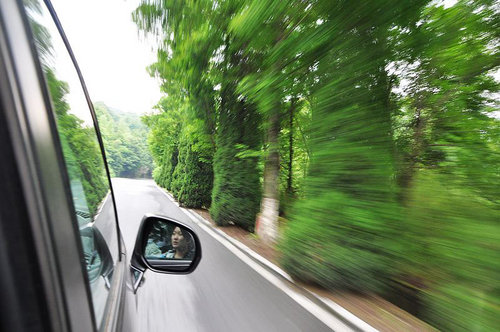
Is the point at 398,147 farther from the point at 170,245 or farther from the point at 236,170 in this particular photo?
the point at 236,170

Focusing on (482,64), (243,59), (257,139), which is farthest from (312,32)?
(257,139)

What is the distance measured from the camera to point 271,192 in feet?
24.6

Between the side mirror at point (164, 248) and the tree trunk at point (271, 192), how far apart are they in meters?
5.48

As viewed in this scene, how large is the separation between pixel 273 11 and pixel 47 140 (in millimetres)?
4353

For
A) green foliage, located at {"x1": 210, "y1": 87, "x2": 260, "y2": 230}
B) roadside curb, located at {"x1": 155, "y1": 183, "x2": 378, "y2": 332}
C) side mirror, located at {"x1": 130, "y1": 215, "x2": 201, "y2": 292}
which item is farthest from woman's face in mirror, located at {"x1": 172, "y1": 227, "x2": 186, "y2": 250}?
green foliage, located at {"x1": 210, "y1": 87, "x2": 260, "y2": 230}

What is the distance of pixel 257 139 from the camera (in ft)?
30.0

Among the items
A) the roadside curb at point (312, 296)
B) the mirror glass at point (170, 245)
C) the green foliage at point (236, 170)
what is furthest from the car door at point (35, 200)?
the green foliage at point (236, 170)

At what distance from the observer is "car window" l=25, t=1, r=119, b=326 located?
662 millimetres

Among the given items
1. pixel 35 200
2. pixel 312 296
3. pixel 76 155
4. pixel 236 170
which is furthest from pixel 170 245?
pixel 236 170

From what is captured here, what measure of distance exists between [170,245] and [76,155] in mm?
1310

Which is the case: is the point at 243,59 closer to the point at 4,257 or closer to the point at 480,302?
the point at 480,302

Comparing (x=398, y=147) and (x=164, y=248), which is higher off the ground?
(x=398, y=147)

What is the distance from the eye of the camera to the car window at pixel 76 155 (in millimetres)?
662

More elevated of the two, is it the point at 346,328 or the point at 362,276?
the point at 362,276
